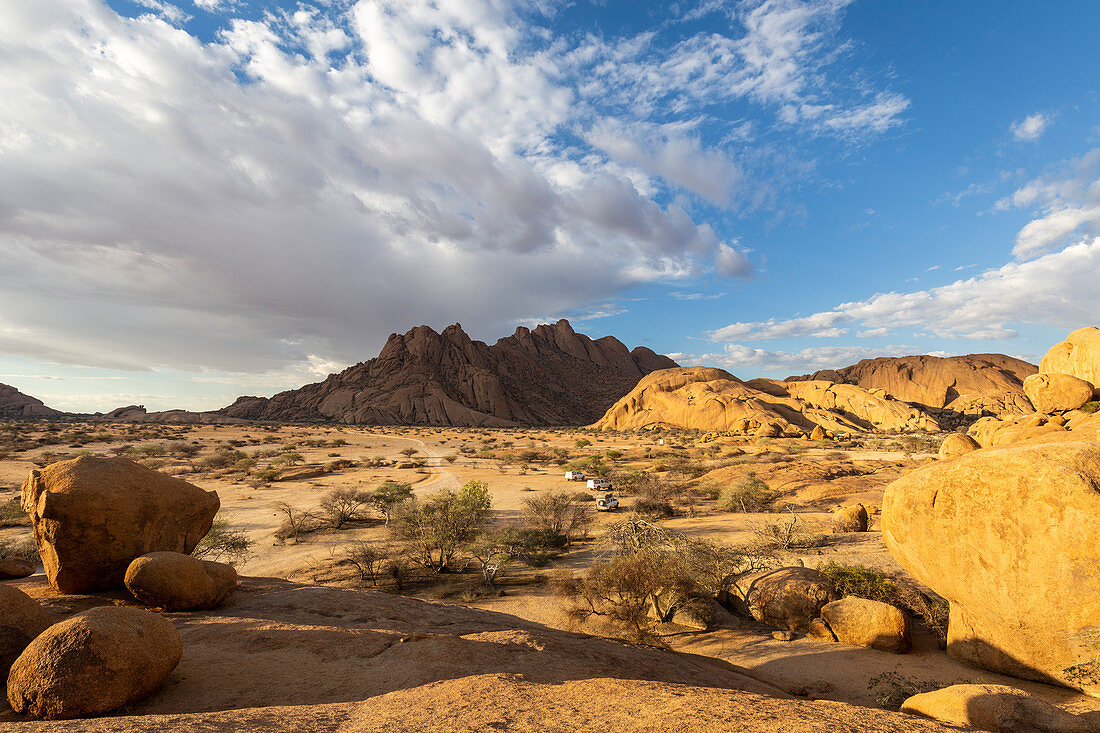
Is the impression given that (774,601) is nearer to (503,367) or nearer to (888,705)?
(888,705)

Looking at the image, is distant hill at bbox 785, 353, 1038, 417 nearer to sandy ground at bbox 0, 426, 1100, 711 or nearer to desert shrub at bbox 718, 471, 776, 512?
sandy ground at bbox 0, 426, 1100, 711

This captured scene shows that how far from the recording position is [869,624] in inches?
436

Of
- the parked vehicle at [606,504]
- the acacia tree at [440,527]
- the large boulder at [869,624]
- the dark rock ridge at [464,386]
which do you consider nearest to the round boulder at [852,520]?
the large boulder at [869,624]

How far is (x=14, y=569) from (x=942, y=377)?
156141mm

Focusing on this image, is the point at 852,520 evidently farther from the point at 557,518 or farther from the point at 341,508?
the point at 341,508

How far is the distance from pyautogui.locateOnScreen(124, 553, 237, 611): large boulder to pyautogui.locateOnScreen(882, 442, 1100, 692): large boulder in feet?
48.5

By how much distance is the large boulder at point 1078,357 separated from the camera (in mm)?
14988

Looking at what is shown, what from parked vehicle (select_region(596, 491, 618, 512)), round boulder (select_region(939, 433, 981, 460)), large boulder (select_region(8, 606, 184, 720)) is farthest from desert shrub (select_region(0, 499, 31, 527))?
round boulder (select_region(939, 433, 981, 460))

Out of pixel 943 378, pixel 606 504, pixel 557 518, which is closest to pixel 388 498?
pixel 557 518

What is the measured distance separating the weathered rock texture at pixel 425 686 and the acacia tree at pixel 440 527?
8.57m

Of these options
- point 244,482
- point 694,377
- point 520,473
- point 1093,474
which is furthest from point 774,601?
point 694,377

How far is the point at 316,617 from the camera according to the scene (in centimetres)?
912

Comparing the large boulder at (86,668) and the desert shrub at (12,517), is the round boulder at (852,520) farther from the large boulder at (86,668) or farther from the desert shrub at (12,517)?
the desert shrub at (12,517)

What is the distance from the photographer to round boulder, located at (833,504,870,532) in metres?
21.1
